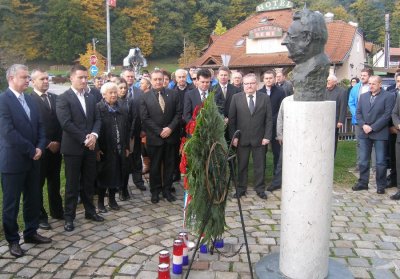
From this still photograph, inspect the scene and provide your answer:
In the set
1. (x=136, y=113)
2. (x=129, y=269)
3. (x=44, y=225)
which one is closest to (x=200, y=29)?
(x=136, y=113)

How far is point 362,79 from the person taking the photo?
831 centimetres

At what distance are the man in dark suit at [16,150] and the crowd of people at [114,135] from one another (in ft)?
0.04

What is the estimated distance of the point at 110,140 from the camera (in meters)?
5.88

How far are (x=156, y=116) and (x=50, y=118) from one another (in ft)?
5.46

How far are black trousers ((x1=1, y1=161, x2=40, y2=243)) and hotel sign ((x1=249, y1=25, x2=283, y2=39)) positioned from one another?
3007cm

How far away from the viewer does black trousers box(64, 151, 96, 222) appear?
17.2 feet

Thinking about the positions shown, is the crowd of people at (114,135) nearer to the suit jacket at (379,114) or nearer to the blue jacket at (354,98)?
the suit jacket at (379,114)

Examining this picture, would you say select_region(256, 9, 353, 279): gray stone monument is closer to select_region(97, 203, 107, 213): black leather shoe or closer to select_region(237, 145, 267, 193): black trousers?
select_region(237, 145, 267, 193): black trousers

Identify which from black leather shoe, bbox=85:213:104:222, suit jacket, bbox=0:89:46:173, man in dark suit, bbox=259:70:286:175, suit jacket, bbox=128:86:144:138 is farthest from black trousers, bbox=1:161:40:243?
man in dark suit, bbox=259:70:286:175

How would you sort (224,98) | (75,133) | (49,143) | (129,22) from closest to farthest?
1. (75,133)
2. (49,143)
3. (224,98)
4. (129,22)

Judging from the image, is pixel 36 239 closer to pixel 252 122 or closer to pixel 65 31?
pixel 252 122

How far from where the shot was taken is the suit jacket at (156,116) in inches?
249

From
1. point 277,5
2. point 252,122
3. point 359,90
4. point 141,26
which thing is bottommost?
point 252,122

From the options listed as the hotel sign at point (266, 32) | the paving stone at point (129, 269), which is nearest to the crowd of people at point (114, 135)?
the paving stone at point (129, 269)
